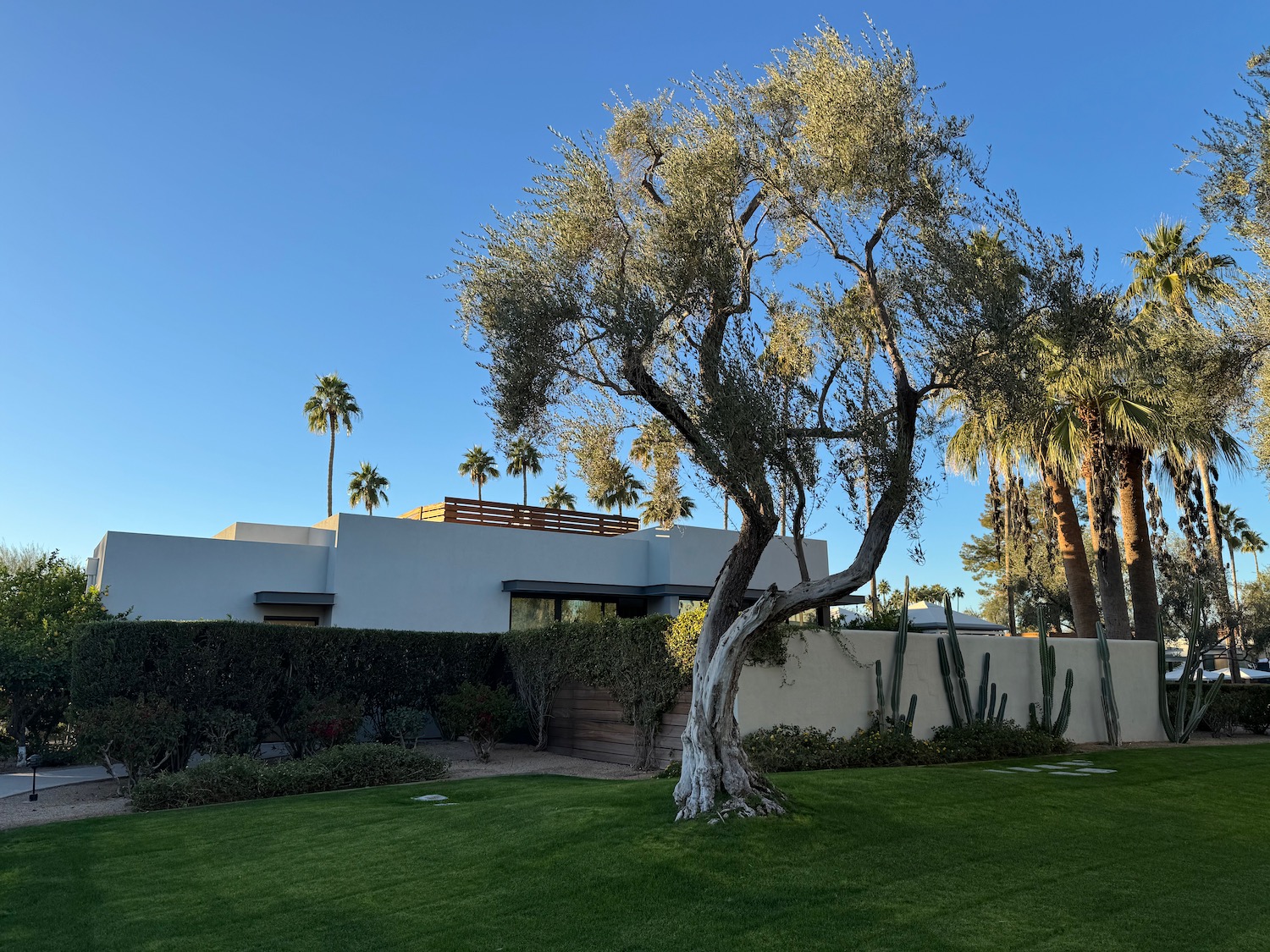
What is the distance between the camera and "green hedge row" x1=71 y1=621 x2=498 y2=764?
12.5 meters

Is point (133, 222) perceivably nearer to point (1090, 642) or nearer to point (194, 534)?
point (194, 534)

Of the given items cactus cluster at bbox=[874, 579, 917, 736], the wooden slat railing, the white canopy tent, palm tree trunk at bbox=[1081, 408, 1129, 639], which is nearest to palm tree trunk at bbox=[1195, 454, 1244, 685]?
palm tree trunk at bbox=[1081, 408, 1129, 639]

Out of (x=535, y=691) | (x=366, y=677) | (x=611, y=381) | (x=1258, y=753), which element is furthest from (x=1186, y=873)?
(x=366, y=677)

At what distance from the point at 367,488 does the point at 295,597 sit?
23130 mm

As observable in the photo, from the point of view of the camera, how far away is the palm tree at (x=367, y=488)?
4181 cm

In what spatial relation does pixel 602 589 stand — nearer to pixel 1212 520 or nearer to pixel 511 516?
pixel 511 516

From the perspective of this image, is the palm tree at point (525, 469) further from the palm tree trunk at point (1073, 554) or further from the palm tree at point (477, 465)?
the palm tree trunk at point (1073, 554)

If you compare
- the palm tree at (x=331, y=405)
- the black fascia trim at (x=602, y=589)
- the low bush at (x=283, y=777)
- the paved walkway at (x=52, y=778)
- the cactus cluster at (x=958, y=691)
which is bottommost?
the paved walkway at (x=52, y=778)

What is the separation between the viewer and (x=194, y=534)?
1912 centimetres

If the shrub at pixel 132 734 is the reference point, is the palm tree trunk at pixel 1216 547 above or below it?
above

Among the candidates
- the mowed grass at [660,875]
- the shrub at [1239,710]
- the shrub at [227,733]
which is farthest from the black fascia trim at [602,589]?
the mowed grass at [660,875]

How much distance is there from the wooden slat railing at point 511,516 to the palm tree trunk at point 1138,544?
12661 millimetres

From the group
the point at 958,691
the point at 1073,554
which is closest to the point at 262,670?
the point at 958,691

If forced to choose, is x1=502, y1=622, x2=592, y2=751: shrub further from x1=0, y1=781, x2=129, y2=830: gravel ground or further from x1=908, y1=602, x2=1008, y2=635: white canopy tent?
x1=908, y1=602, x2=1008, y2=635: white canopy tent
